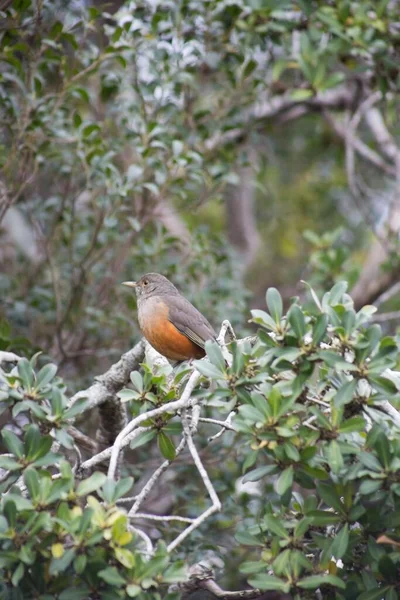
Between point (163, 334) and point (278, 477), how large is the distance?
2746mm

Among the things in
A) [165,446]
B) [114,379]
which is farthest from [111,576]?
[114,379]

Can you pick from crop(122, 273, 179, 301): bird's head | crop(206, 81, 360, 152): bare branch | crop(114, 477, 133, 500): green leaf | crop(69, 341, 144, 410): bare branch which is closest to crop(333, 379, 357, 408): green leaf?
crop(114, 477, 133, 500): green leaf

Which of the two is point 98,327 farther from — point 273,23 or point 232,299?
point 273,23

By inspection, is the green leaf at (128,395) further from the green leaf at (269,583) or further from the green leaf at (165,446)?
the green leaf at (269,583)

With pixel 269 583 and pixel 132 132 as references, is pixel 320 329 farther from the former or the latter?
pixel 132 132

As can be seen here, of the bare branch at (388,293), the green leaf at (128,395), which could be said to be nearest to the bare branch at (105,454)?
the green leaf at (128,395)

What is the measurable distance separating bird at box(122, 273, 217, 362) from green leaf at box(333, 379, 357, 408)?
265cm

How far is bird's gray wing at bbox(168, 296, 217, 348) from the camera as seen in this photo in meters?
5.50

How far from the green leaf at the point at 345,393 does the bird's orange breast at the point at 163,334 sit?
276 centimetres

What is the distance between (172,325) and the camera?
5605mm

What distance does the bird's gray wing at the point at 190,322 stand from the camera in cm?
550

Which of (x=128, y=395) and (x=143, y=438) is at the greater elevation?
(x=128, y=395)

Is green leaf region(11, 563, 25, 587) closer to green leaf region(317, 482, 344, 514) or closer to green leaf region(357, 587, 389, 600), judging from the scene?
green leaf region(317, 482, 344, 514)

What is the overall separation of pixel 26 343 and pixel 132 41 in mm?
2343
